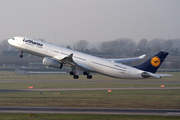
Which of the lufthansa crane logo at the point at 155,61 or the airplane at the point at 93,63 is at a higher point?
the lufthansa crane logo at the point at 155,61

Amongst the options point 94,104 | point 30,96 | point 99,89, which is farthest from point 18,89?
point 94,104

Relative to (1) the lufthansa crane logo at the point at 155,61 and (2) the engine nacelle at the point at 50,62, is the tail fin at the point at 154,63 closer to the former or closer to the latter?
(1) the lufthansa crane logo at the point at 155,61

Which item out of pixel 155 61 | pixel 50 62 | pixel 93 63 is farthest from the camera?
pixel 93 63

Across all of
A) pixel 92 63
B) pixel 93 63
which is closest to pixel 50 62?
pixel 92 63

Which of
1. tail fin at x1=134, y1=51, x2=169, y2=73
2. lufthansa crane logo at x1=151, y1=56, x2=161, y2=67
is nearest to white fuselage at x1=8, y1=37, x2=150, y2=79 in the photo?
tail fin at x1=134, y1=51, x2=169, y2=73

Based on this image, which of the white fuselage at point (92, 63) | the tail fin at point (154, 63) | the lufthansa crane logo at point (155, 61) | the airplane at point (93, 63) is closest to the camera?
the tail fin at point (154, 63)

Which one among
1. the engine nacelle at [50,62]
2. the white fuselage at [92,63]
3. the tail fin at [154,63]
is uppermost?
the tail fin at [154,63]

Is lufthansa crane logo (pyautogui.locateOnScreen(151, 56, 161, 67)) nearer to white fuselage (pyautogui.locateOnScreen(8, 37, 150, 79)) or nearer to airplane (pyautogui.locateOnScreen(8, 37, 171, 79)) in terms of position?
airplane (pyautogui.locateOnScreen(8, 37, 171, 79))

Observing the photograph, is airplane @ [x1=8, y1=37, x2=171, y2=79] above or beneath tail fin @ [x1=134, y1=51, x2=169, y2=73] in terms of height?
beneath

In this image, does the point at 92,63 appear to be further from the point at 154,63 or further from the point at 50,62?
the point at 154,63

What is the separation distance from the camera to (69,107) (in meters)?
66.2

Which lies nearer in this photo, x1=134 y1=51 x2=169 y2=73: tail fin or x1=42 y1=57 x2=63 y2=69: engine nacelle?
x1=134 y1=51 x2=169 y2=73: tail fin

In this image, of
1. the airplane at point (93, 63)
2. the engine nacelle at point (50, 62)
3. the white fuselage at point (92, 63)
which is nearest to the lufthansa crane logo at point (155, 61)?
the airplane at point (93, 63)

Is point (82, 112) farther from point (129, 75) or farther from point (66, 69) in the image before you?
point (66, 69)
